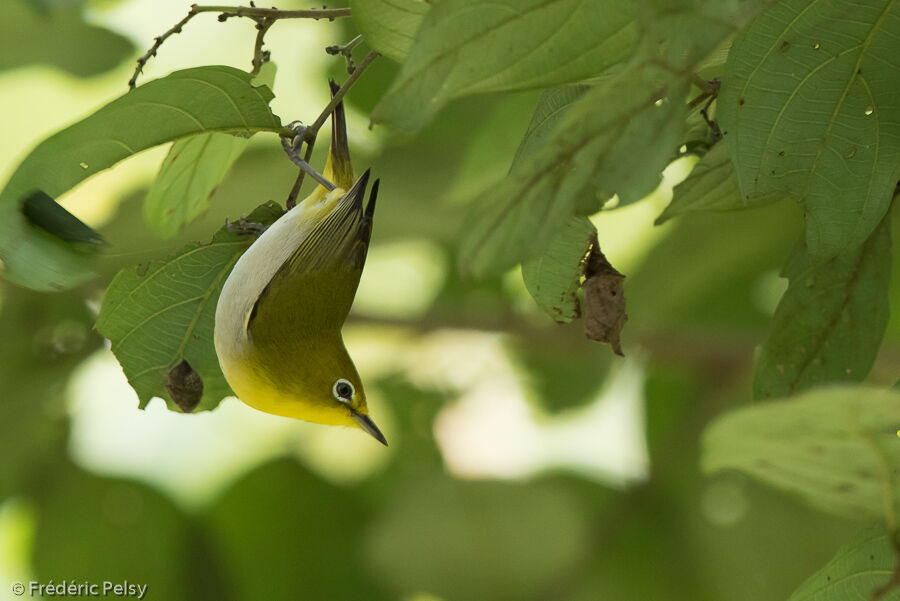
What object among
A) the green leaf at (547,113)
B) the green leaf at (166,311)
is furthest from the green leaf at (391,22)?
the green leaf at (166,311)

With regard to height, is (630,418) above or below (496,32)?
below

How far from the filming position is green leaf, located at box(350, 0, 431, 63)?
91 centimetres

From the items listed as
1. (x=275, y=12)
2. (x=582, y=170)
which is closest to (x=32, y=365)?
(x=275, y=12)

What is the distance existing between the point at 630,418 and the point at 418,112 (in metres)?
2.24

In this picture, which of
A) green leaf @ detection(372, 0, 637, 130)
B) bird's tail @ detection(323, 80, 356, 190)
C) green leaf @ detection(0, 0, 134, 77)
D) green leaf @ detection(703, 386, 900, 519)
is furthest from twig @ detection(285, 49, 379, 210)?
green leaf @ detection(0, 0, 134, 77)

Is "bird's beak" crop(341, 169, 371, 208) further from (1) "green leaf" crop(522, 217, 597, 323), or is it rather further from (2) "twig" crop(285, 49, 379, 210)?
(1) "green leaf" crop(522, 217, 597, 323)

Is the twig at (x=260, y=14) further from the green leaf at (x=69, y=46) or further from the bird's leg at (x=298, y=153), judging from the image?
the green leaf at (x=69, y=46)

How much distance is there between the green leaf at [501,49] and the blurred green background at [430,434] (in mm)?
1540

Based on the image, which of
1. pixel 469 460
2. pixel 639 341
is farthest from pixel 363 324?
pixel 639 341

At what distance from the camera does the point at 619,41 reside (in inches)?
32.4

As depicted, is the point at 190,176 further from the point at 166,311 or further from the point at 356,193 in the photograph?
the point at 356,193

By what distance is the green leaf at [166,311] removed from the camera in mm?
1144

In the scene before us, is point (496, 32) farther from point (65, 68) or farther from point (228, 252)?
point (65, 68)

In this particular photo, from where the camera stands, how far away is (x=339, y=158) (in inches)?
58.2
